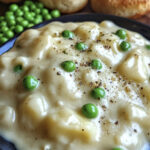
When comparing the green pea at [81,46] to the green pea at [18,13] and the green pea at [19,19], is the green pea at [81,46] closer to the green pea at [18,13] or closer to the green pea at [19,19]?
the green pea at [19,19]

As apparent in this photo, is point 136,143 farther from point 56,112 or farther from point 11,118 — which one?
point 11,118

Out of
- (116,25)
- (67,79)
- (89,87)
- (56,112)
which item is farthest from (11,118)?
(116,25)

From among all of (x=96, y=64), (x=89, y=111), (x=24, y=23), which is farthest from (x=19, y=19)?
(x=89, y=111)

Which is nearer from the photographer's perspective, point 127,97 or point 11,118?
point 11,118

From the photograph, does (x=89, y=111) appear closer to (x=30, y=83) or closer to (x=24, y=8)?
(x=30, y=83)

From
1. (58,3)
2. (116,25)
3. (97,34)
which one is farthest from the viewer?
(58,3)

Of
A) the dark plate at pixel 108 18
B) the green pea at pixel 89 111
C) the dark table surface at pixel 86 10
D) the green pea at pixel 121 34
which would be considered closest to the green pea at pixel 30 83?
the green pea at pixel 89 111
